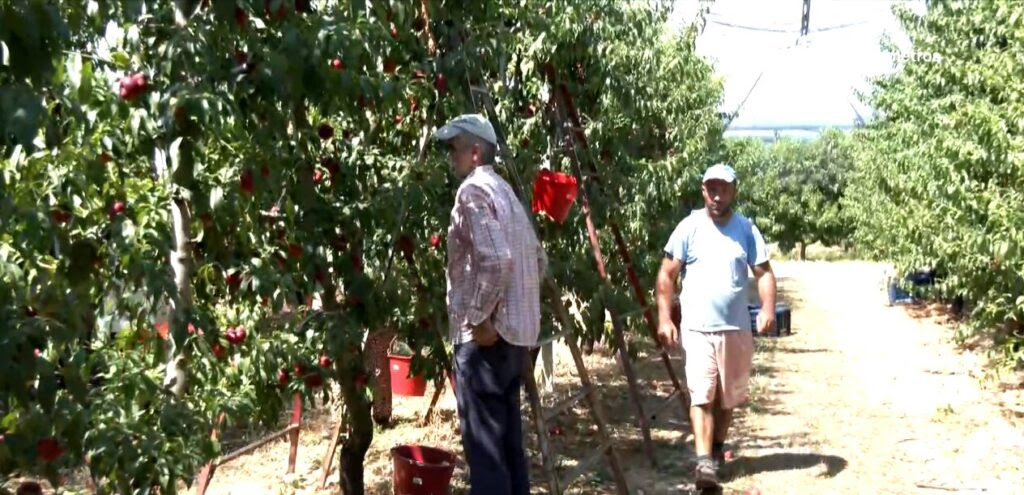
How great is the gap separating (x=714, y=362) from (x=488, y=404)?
1932 millimetres

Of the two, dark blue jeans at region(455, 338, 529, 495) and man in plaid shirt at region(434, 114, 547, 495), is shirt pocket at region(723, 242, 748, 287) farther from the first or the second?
dark blue jeans at region(455, 338, 529, 495)

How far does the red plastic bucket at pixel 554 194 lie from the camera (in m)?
5.42

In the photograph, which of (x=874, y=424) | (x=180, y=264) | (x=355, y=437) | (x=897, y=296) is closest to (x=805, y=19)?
(x=897, y=296)

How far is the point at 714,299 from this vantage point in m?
5.92

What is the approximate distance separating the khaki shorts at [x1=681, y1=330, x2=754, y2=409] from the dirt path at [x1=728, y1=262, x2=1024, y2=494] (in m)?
0.57

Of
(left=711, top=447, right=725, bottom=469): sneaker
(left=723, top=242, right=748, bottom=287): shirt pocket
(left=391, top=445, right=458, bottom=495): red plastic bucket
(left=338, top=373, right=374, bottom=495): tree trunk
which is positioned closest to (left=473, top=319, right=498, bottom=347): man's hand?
(left=338, top=373, right=374, bottom=495): tree trunk

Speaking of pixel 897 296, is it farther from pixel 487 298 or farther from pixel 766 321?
pixel 487 298

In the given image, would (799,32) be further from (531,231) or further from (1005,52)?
(531,231)

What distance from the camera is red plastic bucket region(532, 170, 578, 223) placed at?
5.42m

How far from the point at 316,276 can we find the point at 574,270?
7.55 ft

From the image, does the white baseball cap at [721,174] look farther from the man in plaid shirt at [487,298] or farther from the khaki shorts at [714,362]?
the man in plaid shirt at [487,298]

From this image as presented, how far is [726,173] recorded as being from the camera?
19.3 ft

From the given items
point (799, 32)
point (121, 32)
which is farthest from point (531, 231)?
point (799, 32)

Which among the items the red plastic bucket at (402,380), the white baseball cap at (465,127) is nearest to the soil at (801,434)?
the red plastic bucket at (402,380)
